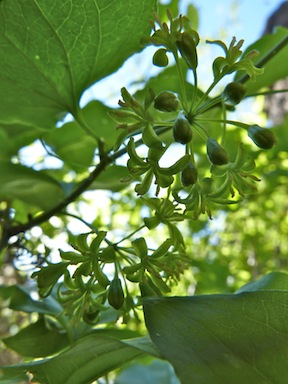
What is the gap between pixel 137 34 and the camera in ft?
1.69

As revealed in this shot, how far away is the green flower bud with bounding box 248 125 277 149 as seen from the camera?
433 millimetres

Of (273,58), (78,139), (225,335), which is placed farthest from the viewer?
(78,139)

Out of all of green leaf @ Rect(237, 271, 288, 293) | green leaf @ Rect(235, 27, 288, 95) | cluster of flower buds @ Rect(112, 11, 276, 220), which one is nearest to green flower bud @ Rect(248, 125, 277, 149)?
cluster of flower buds @ Rect(112, 11, 276, 220)

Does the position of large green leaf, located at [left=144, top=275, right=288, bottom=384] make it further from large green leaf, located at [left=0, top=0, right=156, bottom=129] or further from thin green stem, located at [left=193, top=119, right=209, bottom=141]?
large green leaf, located at [left=0, top=0, right=156, bottom=129]

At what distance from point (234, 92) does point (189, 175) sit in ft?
0.26

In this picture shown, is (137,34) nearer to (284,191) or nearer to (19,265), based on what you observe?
(19,265)

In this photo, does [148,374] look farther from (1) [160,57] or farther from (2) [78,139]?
(1) [160,57]

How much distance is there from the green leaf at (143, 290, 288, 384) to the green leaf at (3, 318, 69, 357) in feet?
0.83

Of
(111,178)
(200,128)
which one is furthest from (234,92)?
(111,178)

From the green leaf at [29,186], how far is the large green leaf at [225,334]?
0.32 metres

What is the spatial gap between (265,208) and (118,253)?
3.41ft

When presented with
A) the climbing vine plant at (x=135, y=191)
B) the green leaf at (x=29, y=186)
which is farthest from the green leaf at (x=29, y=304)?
the green leaf at (x=29, y=186)

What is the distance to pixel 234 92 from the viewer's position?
44 cm

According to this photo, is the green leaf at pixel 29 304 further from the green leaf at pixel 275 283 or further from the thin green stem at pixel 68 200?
the green leaf at pixel 275 283
